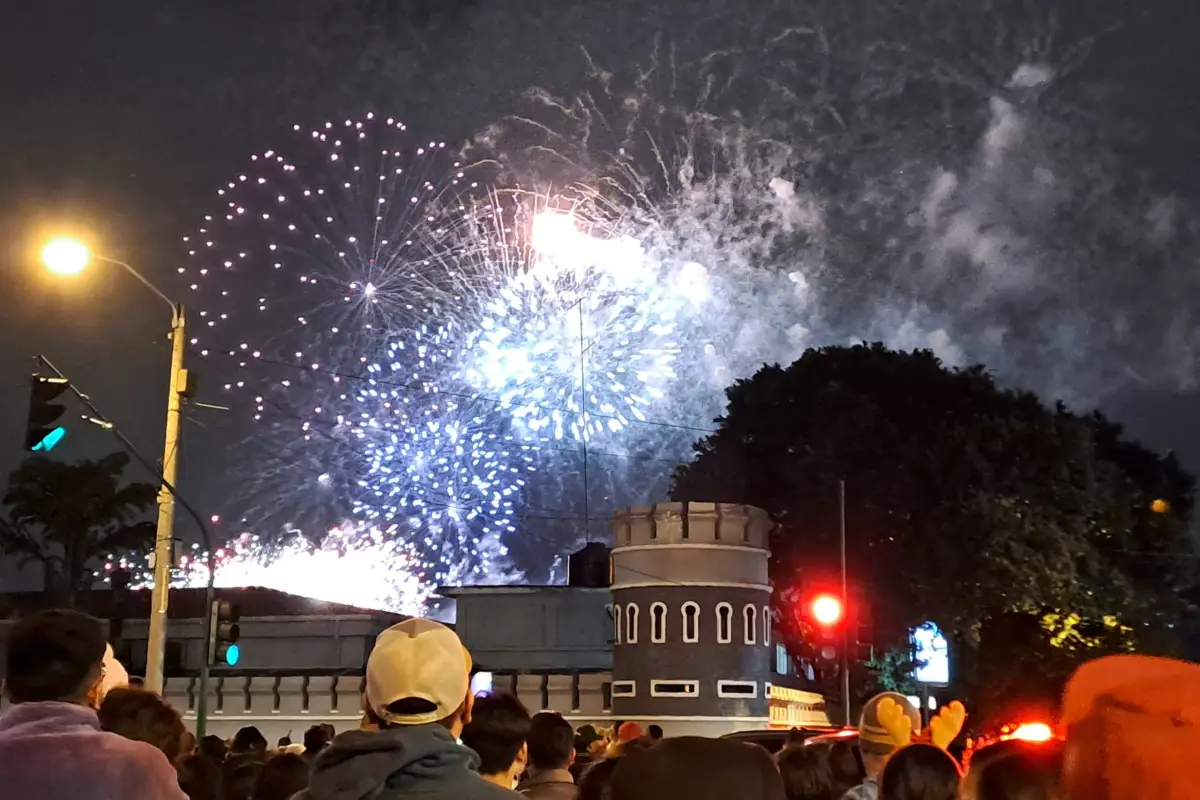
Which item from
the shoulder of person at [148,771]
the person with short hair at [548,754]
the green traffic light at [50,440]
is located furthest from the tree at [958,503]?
the shoulder of person at [148,771]

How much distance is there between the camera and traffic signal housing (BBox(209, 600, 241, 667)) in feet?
53.3

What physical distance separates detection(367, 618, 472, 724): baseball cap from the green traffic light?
40.6ft

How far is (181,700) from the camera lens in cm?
4081

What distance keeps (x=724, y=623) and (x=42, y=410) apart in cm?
2679

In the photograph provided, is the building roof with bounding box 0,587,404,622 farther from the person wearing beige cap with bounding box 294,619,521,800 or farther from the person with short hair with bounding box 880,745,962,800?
the person wearing beige cap with bounding box 294,619,521,800

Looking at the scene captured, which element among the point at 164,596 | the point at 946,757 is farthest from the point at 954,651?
the point at 946,757

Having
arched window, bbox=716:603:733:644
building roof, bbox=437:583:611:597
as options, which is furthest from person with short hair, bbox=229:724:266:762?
building roof, bbox=437:583:611:597

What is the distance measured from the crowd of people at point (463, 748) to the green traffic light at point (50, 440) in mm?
8802

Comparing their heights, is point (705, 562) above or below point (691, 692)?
above

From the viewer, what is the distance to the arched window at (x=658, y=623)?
124ft

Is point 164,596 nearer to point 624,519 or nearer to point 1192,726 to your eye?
point 1192,726

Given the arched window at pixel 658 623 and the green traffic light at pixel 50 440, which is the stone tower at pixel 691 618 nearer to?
the arched window at pixel 658 623

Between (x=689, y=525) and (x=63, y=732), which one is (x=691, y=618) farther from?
(x=63, y=732)

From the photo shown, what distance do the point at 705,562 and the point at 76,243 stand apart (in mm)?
26603
